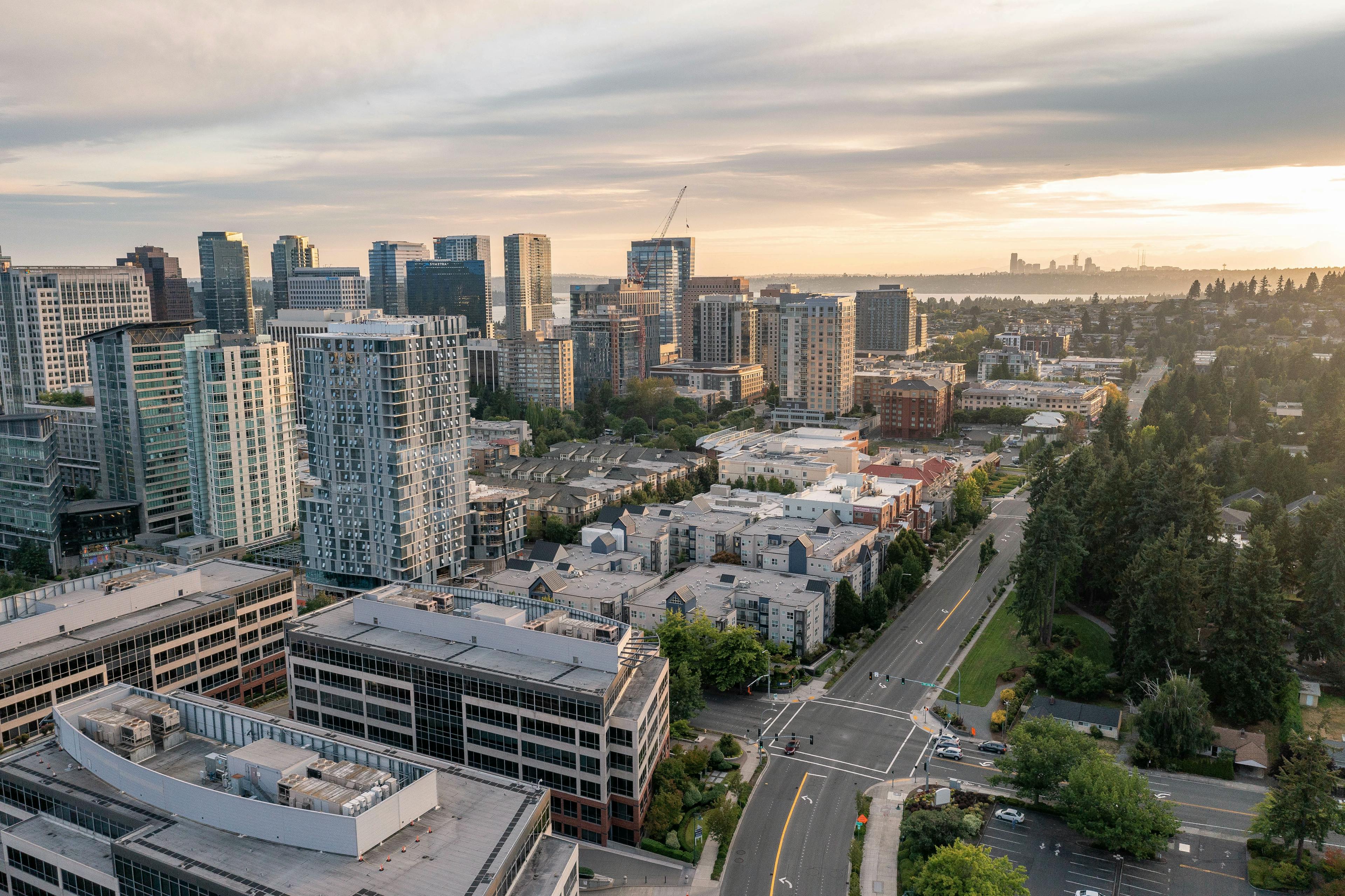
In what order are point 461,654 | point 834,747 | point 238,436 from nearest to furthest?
1. point 461,654
2. point 834,747
3. point 238,436

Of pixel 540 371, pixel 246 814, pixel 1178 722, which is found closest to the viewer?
pixel 246 814

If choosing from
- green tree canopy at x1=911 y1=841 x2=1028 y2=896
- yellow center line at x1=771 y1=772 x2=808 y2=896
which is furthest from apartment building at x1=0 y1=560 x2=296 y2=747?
green tree canopy at x1=911 y1=841 x2=1028 y2=896

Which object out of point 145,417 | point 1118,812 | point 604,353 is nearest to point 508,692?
point 1118,812

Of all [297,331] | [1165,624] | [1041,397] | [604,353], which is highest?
[297,331]

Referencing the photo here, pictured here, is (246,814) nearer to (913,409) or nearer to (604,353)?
(913,409)

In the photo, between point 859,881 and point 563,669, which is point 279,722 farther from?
point 859,881

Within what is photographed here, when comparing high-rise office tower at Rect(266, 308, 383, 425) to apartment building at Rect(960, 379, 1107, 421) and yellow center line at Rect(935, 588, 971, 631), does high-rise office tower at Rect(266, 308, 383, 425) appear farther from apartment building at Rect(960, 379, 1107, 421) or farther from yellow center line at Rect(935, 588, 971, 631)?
apartment building at Rect(960, 379, 1107, 421)
